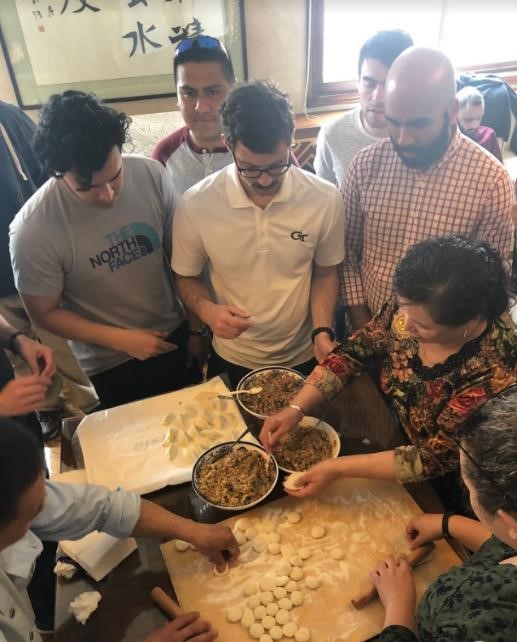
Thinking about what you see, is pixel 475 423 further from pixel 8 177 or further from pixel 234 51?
pixel 234 51

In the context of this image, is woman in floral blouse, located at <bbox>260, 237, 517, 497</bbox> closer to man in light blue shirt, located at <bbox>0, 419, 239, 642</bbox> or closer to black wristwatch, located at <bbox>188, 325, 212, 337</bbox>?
man in light blue shirt, located at <bbox>0, 419, 239, 642</bbox>

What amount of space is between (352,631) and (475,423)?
0.53m

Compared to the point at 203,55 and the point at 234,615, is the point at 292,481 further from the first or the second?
the point at 203,55

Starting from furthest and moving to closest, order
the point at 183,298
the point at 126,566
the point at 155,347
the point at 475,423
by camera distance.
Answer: the point at 183,298
the point at 155,347
the point at 126,566
the point at 475,423

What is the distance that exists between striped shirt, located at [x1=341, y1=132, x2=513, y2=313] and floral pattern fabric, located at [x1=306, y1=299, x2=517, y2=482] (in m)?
0.40

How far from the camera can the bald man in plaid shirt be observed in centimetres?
173

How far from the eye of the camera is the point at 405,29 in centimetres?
367

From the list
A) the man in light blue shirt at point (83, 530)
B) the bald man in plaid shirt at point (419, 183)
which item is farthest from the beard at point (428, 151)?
the man in light blue shirt at point (83, 530)

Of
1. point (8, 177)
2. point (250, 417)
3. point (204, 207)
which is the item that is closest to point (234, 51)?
point (8, 177)

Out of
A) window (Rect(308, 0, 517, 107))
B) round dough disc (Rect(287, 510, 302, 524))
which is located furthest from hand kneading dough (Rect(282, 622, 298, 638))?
window (Rect(308, 0, 517, 107))

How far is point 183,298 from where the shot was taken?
1.94m

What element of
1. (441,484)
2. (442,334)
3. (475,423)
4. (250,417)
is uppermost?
(475,423)

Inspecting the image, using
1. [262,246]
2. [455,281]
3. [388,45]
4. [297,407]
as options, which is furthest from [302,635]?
[388,45]

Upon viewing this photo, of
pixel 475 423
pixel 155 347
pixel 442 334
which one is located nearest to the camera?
pixel 475 423
